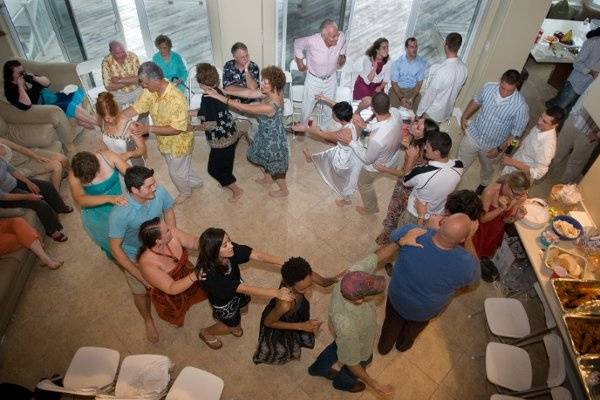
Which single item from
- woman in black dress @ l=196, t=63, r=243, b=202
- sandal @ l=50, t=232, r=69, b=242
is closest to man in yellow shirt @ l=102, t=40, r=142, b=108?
woman in black dress @ l=196, t=63, r=243, b=202

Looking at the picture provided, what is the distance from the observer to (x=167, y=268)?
2.90m

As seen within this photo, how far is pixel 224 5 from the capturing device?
16.9 feet

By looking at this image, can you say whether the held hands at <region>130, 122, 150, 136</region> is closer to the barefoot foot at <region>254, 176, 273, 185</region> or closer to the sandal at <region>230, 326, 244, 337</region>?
the barefoot foot at <region>254, 176, 273, 185</region>

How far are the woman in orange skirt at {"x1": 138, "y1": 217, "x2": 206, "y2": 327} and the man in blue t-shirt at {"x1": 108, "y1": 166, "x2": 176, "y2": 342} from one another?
208 mm

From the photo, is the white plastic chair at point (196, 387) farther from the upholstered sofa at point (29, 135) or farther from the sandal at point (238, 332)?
the upholstered sofa at point (29, 135)

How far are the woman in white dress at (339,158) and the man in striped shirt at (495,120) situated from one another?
1.49 meters

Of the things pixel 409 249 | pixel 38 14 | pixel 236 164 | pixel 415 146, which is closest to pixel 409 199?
pixel 415 146

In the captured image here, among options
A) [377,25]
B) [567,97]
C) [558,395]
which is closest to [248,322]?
[558,395]

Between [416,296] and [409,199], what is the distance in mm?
1116

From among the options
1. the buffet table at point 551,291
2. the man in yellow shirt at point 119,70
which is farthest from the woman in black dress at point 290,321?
the man in yellow shirt at point 119,70

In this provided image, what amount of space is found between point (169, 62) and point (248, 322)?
3.35 m

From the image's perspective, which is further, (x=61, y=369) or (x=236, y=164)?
(x=236, y=164)

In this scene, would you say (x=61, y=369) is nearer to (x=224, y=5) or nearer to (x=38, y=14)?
(x=224, y=5)

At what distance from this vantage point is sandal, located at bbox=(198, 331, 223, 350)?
3535mm
